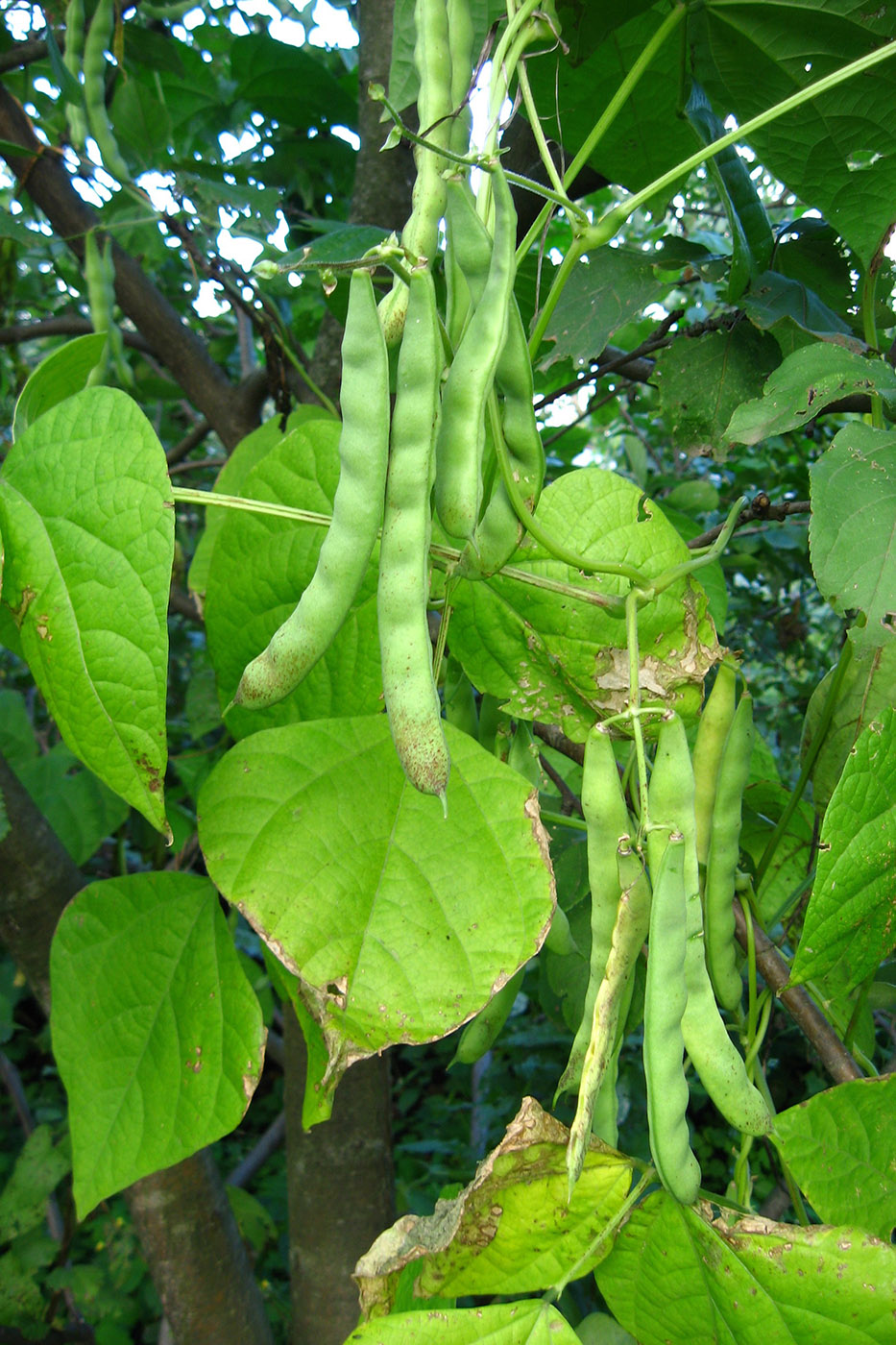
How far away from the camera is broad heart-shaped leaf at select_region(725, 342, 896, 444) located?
842 mm

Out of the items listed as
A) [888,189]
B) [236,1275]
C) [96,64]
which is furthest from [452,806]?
[96,64]

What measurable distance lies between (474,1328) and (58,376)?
3.09 ft

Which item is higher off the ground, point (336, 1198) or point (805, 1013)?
point (805, 1013)

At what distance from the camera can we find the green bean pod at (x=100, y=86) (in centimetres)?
176

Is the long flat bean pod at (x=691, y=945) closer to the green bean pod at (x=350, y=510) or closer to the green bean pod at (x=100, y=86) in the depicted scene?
the green bean pod at (x=350, y=510)

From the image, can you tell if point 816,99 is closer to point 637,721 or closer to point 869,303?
point 869,303

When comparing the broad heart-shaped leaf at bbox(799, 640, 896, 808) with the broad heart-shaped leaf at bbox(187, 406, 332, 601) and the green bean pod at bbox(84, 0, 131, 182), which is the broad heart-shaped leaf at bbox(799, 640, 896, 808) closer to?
the broad heart-shaped leaf at bbox(187, 406, 332, 601)

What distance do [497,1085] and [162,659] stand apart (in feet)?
6.68

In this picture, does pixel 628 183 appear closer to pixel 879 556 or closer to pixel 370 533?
pixel 879 556

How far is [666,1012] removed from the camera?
2.13 feet

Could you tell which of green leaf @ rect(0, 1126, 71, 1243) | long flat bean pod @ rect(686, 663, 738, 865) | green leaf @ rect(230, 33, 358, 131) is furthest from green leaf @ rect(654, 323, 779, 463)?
green leaf @ rect(0, 1126, 71, 1243)

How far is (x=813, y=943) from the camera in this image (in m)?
0.75

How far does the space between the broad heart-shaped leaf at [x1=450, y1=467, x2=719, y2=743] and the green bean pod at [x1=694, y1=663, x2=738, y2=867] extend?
0.16 feet

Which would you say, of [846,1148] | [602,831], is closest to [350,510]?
[602,831]
